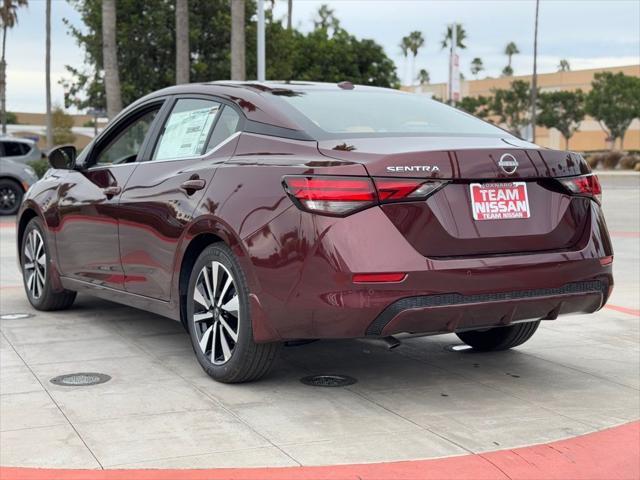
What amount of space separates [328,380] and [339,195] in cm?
134

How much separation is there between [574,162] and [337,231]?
1.44m

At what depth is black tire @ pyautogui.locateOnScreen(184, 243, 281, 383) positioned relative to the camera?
507 cm

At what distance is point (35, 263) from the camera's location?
307 inches

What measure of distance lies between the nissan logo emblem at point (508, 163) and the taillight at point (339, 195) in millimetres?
690

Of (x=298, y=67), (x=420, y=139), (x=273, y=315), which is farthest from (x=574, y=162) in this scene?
(x=298, y=67)

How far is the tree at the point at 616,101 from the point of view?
218 ft

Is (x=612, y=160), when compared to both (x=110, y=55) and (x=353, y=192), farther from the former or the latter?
(x=353, y=192)

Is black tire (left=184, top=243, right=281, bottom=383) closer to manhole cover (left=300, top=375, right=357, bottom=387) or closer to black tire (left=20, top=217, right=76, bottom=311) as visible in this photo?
manhole cover (left=300, top=375, right=357, bottom=387)

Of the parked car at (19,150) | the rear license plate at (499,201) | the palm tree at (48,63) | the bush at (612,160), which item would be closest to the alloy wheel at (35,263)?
the rear license plate at (499,201)

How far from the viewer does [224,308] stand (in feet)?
17.2

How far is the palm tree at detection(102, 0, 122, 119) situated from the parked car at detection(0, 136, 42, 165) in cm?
217

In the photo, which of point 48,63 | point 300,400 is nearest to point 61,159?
point 300,400

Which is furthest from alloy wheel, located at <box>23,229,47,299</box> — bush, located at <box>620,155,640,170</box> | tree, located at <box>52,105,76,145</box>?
tree, located at <box>52,105,76,145</box>

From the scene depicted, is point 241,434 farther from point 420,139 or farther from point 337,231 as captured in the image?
point 420,139
